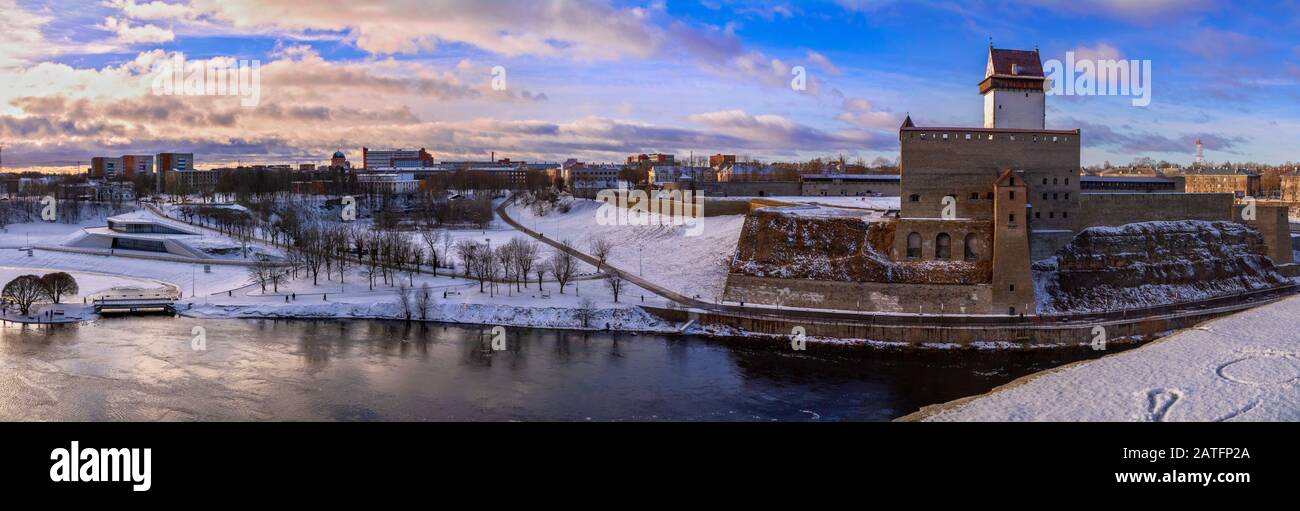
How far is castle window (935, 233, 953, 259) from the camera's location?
30875 millimetres

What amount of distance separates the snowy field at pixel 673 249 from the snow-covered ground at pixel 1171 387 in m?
15.7

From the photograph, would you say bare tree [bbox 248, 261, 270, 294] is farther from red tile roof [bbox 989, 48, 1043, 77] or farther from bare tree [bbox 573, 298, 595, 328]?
red tile roof [bbox 989, 48, 1043, 77]

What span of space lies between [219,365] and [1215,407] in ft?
72.7

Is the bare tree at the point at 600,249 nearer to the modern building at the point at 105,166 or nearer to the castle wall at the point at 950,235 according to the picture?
the castle wall at the point at 950,235

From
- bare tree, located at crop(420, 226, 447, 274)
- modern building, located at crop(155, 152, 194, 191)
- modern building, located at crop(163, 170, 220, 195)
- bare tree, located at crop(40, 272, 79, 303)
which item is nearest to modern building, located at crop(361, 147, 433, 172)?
modern building, located at crop(155, 152, 194, 191)

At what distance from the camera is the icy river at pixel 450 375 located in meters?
18.8

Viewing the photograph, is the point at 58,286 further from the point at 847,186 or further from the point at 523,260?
the point at 847,186

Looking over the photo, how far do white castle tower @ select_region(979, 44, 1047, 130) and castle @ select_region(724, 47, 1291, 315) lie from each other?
4cm

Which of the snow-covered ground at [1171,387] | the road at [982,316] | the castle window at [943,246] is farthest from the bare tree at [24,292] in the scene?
the castle window at [943,246]

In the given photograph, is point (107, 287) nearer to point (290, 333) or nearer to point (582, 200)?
point (290, 333)
